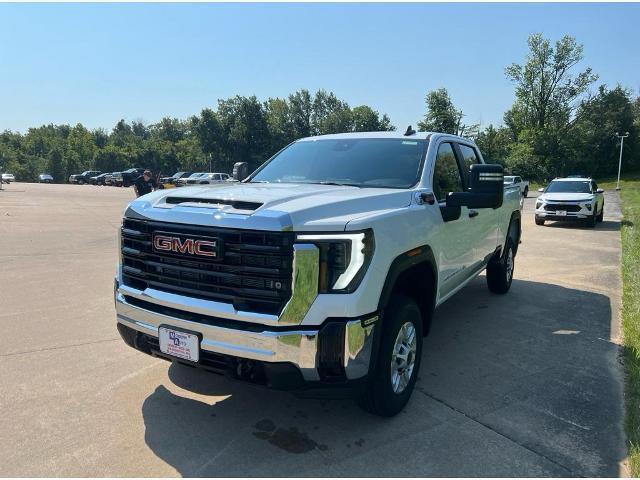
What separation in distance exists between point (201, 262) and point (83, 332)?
2.75 meters

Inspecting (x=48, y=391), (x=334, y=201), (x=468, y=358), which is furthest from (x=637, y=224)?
(x=48, y=391)

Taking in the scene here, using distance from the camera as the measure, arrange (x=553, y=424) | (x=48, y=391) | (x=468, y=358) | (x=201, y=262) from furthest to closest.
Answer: (x=468, y=358), (x=48, y=391), (x=553, y=424), (x=201, y=262)

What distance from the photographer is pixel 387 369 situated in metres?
3.10

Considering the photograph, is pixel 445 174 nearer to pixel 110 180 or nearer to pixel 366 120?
pixel 110 180

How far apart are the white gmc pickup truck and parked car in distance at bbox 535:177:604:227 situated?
13.1 m

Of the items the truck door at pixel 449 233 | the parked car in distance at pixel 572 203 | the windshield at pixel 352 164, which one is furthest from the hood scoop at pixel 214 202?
the parked car in distance at pixel 572 203

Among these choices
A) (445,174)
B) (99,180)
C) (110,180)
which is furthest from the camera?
(99,180)

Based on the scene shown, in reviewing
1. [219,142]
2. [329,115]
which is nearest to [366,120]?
[329,115]

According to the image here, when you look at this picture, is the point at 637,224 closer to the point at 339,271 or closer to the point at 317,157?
the point at 317,157

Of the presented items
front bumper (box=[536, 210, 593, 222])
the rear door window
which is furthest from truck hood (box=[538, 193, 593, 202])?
the rear door window

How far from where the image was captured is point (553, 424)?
11.0 ft

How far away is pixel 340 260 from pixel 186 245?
976 mm

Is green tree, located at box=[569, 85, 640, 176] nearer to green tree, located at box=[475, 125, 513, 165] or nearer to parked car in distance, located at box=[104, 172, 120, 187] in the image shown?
green tree, located at box=[475, 125, 513, 165]

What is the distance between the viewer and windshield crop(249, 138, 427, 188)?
4121 mm
